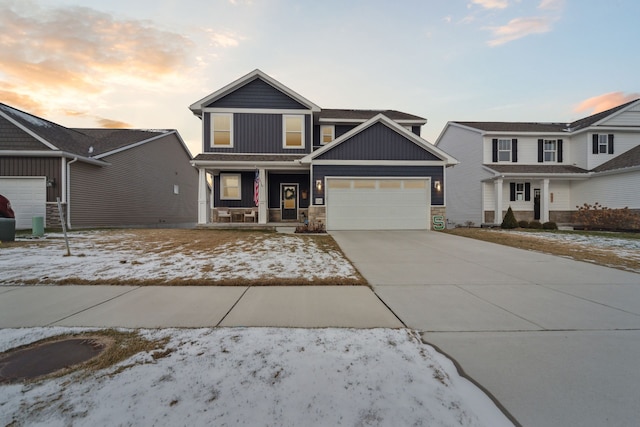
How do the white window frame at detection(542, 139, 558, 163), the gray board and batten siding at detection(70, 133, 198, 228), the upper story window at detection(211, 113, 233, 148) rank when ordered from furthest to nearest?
the white window frame at detection(542, 139, 558, 163)
the upper story window at detection(211, 113, 233, 148)
the gray board and batten siding at detection(70, 133, 198, 228)

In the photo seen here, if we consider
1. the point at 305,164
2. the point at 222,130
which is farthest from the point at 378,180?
the point at 222,130

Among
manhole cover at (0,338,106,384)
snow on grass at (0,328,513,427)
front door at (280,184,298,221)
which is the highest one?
front door at (280,184,298,221)

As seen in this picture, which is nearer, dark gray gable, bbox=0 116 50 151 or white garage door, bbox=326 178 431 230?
dark gray gable, bbox=0 116 50 151

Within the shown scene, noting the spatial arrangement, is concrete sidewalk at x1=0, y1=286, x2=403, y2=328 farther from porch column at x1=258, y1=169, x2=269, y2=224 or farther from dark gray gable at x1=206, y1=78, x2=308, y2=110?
dark gray gable at x1=206, y1=78, x2=308, y2=110

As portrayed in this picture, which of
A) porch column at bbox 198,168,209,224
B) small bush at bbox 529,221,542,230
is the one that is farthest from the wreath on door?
small bush at bbox 529,221,542,230

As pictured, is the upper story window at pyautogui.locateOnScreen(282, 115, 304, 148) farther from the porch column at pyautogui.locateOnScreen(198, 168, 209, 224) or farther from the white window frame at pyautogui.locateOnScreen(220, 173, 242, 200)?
the porch column at pyautogui.locateOnScreen(198, 168, 209, 224)

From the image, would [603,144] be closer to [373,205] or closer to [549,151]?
[549,151]

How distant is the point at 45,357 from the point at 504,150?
75.6ft

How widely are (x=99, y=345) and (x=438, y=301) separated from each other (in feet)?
13.5

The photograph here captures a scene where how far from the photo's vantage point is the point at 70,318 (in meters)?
3.35

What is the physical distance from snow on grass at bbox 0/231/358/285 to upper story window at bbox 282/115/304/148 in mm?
8218

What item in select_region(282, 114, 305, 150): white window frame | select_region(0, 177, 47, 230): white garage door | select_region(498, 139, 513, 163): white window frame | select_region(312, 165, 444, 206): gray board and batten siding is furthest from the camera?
select_region(498, 139, 513, 163): white window frame

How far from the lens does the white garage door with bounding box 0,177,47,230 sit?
1261cm

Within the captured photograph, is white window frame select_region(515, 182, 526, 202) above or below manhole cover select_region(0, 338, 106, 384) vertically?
above
